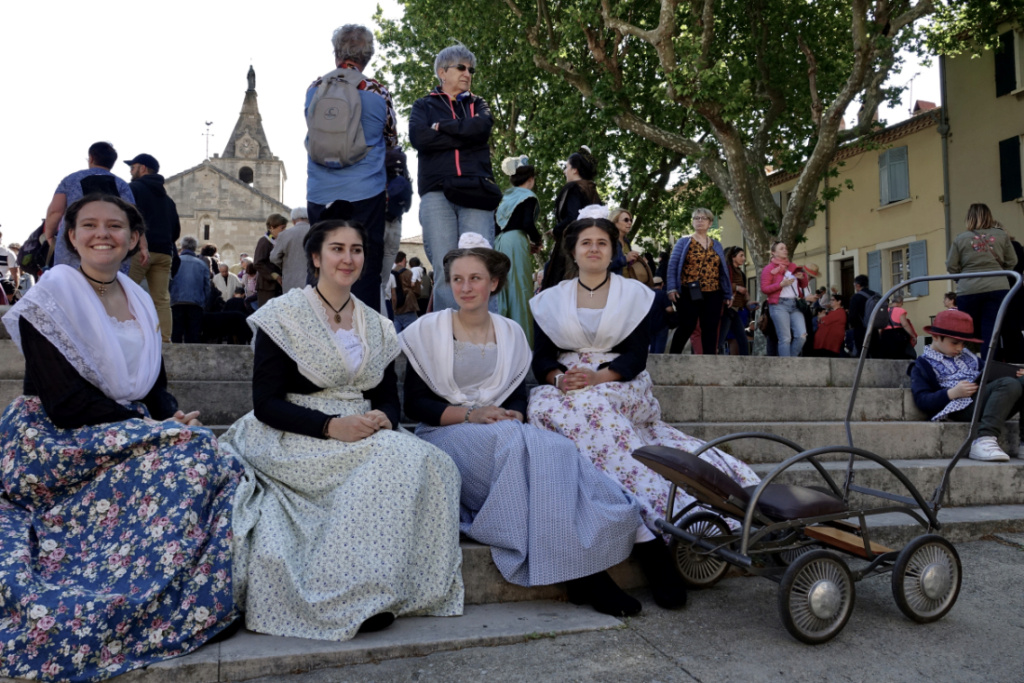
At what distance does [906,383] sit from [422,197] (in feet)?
15.9

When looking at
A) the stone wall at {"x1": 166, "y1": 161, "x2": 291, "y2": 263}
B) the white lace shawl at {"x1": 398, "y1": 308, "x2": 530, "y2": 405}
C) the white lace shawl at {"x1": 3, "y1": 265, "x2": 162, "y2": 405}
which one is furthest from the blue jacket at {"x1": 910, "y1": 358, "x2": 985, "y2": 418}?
the stone wall at {"x1": 166, "y1": 161, "x2": 291, "y2": 263}

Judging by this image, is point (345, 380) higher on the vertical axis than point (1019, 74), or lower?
lower

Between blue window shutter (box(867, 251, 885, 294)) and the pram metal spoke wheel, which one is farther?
blue window shutter (box(867, 251, 885, 294))

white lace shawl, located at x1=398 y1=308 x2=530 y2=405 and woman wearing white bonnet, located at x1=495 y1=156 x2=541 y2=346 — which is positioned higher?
woman wearing white bonnet, located at x1=495 y1=156 x2=541 y2=346

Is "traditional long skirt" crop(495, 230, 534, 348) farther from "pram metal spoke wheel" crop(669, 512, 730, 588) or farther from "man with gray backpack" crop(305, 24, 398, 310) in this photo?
"pram metal spoke wheel" crop(669, 512, 730, 588)

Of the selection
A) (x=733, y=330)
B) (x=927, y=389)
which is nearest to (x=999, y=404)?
(x=927, y=389)

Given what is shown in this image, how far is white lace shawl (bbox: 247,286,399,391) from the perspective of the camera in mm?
3715

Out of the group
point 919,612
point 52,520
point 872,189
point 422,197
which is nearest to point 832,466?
point 919,612

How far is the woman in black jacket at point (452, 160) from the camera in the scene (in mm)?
5852

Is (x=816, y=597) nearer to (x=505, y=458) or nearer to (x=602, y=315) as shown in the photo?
(x=505, y=458)

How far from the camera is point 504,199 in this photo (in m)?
6.38

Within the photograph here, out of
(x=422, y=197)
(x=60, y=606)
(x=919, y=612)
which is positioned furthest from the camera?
(x=422, y=197)

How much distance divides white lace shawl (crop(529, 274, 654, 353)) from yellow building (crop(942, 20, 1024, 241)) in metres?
19.1

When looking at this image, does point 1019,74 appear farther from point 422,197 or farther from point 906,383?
point 422,197
